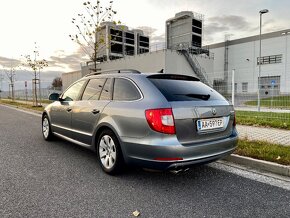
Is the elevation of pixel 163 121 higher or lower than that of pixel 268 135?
higher

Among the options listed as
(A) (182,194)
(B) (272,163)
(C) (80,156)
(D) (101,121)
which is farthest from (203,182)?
(C) (80,156)

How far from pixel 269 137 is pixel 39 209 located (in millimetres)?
5765

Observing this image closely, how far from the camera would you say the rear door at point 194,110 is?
3.25 metres

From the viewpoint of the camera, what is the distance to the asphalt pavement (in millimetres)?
2814

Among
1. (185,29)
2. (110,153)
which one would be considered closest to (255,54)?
(185,29)

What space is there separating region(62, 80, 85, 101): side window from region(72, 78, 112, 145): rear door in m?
0.29

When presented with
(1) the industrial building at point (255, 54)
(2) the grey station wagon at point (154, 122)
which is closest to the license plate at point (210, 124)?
(2) the grey station wagon at point (154, 122)

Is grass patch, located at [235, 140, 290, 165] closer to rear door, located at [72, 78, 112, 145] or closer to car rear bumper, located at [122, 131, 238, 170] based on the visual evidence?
car rear bumper, located at [122, 131, 238, 170]

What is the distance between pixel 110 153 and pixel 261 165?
2.57 metres

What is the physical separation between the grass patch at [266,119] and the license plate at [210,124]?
5163 mm

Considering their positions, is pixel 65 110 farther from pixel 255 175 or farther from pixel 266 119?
pixel 266 119

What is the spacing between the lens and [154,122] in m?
3.20

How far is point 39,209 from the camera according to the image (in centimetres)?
285

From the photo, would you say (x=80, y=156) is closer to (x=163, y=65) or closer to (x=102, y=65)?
(x=163, y=65)
